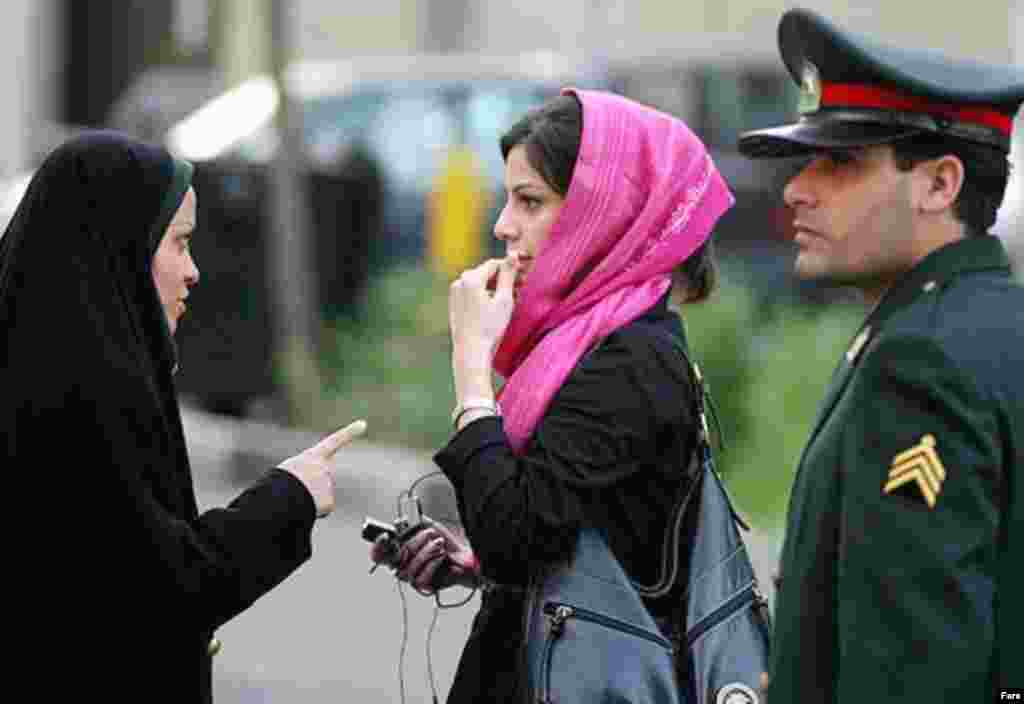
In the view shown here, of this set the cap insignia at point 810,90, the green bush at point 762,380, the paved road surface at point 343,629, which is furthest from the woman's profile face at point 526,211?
the green bush at point 762,380

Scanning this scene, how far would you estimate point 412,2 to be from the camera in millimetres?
19938

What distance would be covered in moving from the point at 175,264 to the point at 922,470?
1397 mm

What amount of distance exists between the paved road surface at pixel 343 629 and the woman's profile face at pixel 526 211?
3.02 m

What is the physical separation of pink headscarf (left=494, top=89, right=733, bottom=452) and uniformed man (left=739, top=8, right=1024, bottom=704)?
1.85ft

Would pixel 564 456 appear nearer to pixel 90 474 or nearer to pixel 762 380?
pixel 90 474

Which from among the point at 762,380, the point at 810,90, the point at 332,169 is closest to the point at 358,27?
the point at 332,169

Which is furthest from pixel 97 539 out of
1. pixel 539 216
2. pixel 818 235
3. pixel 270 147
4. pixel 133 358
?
pixel 270 147

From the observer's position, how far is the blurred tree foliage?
33.1 feet

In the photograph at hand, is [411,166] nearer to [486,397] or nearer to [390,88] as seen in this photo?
[390,88]

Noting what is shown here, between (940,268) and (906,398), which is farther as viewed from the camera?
(940,268)

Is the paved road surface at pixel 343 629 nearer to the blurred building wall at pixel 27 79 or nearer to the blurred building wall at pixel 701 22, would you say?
the blurred building wall at pixel 27 79

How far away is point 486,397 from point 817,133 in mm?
797

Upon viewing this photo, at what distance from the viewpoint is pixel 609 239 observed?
3766 mm

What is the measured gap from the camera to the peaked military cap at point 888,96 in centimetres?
301
